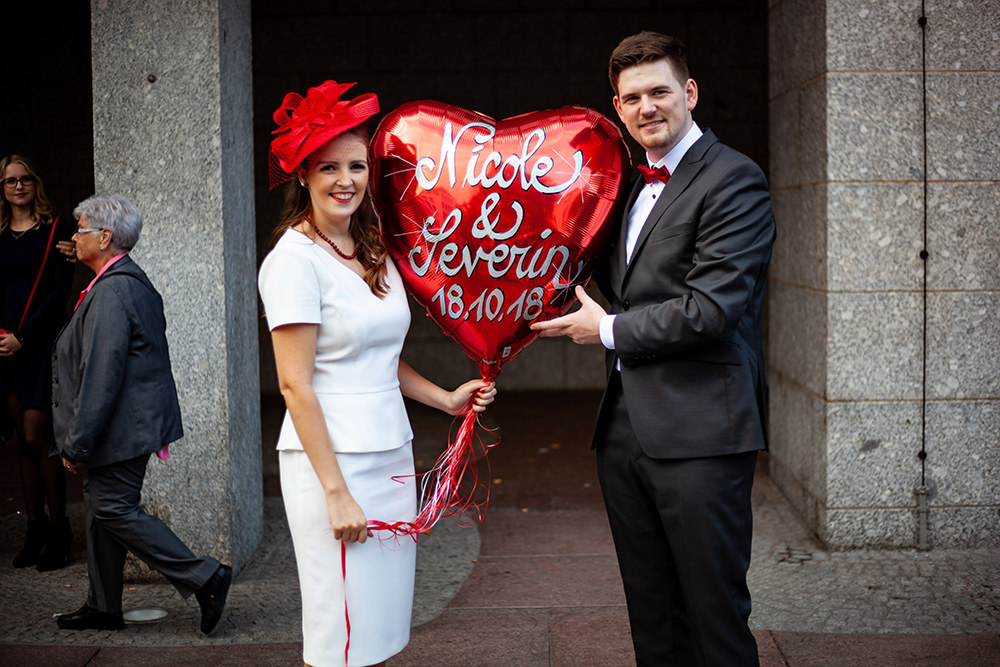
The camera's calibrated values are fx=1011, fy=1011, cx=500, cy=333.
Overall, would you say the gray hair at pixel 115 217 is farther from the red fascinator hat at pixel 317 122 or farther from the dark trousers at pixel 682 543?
the dark trousers at pixel 682 543

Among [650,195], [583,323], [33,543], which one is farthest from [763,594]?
[33,543]

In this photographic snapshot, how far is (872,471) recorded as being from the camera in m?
4.85

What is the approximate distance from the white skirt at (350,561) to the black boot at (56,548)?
107 inches

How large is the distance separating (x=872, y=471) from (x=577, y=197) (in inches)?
109

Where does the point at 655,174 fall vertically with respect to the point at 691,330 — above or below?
above

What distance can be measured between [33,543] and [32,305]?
3.84 feet

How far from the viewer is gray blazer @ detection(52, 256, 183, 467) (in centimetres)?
388

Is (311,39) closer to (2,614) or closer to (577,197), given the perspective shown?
(2,614)

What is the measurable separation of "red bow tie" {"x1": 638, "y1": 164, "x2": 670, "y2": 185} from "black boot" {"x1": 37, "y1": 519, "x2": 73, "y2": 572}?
141 inches

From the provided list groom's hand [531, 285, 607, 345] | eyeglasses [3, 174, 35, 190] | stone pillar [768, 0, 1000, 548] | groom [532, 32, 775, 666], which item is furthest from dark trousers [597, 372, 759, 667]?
eyeglasses [3, 174, 35, 190]

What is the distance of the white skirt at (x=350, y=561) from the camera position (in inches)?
104

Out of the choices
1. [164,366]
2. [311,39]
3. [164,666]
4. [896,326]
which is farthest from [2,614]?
[311,39]

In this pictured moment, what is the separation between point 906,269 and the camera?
4.77 metres

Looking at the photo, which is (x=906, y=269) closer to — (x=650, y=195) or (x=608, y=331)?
(x=650, y=195)
